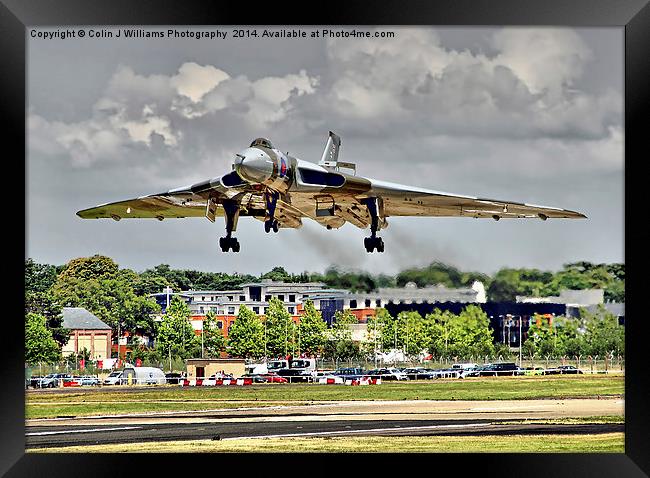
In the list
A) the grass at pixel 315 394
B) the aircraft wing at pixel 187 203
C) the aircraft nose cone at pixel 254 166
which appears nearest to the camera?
the aircraft nose cone at pixel 254 166

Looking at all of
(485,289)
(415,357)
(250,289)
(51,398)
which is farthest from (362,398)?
(51,398)

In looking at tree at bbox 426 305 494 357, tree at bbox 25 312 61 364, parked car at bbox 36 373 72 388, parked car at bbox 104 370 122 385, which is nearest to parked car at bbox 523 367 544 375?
tree at bbox 426 305 494 357

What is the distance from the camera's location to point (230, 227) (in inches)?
Answer: 982

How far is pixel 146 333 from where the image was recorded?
3006 centimetres

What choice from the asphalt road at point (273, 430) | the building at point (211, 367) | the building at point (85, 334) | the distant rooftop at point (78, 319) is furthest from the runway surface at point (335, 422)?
the distant rooftop at point (78, 319)

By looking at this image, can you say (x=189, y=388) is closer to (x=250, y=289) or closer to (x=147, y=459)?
(x=250, y=289)

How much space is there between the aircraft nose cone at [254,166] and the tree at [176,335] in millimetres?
6750

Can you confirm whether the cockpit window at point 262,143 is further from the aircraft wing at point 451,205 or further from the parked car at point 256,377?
the parked car at point 256,377

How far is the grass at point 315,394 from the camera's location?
Answer: 26.3 meters

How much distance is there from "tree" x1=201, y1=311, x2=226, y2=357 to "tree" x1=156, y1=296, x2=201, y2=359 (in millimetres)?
321

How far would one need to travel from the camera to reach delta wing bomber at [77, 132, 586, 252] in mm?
23844

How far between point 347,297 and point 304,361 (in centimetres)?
661
